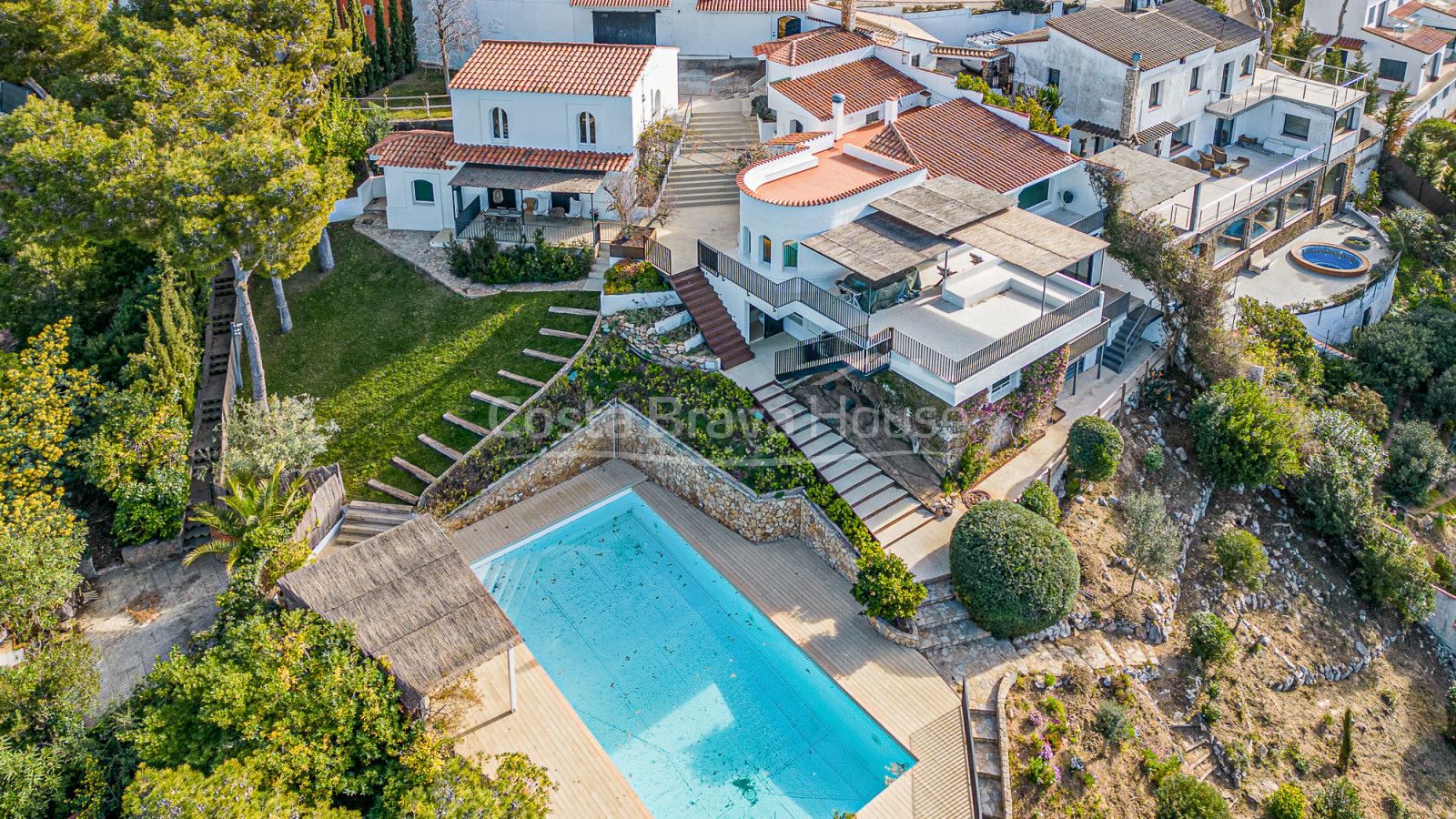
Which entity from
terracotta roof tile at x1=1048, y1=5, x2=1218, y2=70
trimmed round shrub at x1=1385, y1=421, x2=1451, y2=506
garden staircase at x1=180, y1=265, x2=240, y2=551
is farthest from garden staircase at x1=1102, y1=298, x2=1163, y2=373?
garden staircase at x1=180, y1=265, x2=240, y2=551

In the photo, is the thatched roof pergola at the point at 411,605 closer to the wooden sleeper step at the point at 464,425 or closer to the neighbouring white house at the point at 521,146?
the wooden sleeper step at the point at 464,425

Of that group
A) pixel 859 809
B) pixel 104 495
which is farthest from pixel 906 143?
pixel 104 495

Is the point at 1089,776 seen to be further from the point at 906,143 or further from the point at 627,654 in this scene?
the point at 906,143

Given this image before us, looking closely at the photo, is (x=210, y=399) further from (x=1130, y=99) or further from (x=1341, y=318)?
(x=1341, y=318)

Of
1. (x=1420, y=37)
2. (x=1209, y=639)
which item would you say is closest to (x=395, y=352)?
(x=1209, y=639)

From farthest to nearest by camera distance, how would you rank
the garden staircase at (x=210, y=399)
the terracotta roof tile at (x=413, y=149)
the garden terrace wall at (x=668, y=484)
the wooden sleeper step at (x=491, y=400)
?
the terracotta roof tile at (x=413, y=149), the wooden sleeper step at (x=491, y=400), the garden staircase at (x=210, y=399), the garden terrace wall at (x=668, y=484)

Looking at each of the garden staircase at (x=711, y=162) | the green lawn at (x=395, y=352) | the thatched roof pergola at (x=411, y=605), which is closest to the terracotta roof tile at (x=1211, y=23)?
the garden staircase at (x=711, y=162)
